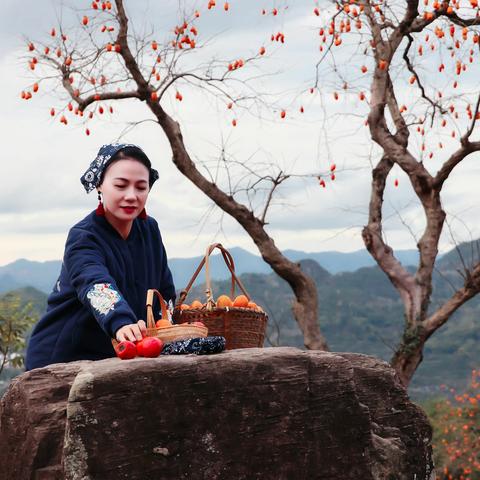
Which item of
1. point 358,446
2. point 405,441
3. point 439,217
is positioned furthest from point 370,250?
point 358,446

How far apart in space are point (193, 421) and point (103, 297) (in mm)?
743

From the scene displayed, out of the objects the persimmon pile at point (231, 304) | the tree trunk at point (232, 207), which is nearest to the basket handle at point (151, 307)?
the persimmon pile at point (231, 304)

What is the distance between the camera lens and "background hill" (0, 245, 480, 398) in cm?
6500

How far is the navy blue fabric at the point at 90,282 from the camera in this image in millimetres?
4434

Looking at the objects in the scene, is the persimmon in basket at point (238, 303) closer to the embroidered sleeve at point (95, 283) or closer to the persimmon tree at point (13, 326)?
the embroidered sleeve at point (95, 283)

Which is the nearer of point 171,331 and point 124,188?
point 171,331

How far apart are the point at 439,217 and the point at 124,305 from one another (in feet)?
22.1

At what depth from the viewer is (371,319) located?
80.5m

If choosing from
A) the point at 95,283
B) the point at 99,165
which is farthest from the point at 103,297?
the point at 99,165

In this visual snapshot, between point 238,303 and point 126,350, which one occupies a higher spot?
point 238,303

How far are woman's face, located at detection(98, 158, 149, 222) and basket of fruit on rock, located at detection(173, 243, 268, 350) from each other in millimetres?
561

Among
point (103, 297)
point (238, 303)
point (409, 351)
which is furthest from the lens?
point (409, 351)

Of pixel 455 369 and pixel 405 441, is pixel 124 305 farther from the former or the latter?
pixel 455 369

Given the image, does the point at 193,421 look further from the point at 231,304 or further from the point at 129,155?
the point at 129,155
